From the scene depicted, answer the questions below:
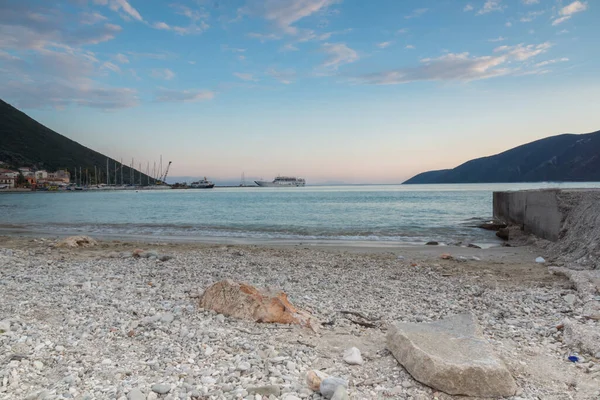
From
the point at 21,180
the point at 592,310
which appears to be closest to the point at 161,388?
the point at 592,310

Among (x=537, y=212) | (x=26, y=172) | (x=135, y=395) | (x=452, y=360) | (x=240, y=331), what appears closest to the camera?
(x=135, y=395)

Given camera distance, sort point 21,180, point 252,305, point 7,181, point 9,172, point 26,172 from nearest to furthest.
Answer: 1. point 252,305
2. point 7,181
3. point 21,180
4. point 9,172
5. point 26,172

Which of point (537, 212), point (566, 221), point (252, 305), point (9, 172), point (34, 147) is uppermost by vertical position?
point (34, 147)

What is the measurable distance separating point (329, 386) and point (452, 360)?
1.21m

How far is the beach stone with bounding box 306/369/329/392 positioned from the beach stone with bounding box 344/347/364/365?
1.73 ft

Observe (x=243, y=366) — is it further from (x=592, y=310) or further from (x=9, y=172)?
(x=9, y=172)

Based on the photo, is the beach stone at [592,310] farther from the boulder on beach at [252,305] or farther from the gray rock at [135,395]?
the gray rock at [135,395]

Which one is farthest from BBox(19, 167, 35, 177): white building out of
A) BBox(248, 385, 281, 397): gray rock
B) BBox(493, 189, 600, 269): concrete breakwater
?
BBox(248, 385, 281, 397): gray rock

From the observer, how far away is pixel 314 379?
3551mm

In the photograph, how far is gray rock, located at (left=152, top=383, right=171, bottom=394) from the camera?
3389 mm

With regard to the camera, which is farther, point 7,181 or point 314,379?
point 7,181

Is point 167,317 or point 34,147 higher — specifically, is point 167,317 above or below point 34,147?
below

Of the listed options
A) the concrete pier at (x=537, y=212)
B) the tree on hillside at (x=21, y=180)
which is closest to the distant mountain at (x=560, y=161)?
the concrete pier at (x=537, y=212)

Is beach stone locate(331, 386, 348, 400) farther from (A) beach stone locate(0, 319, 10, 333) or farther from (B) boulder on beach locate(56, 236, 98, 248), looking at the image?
(B) boulder on beach locate(56, 236, 98, 248)
